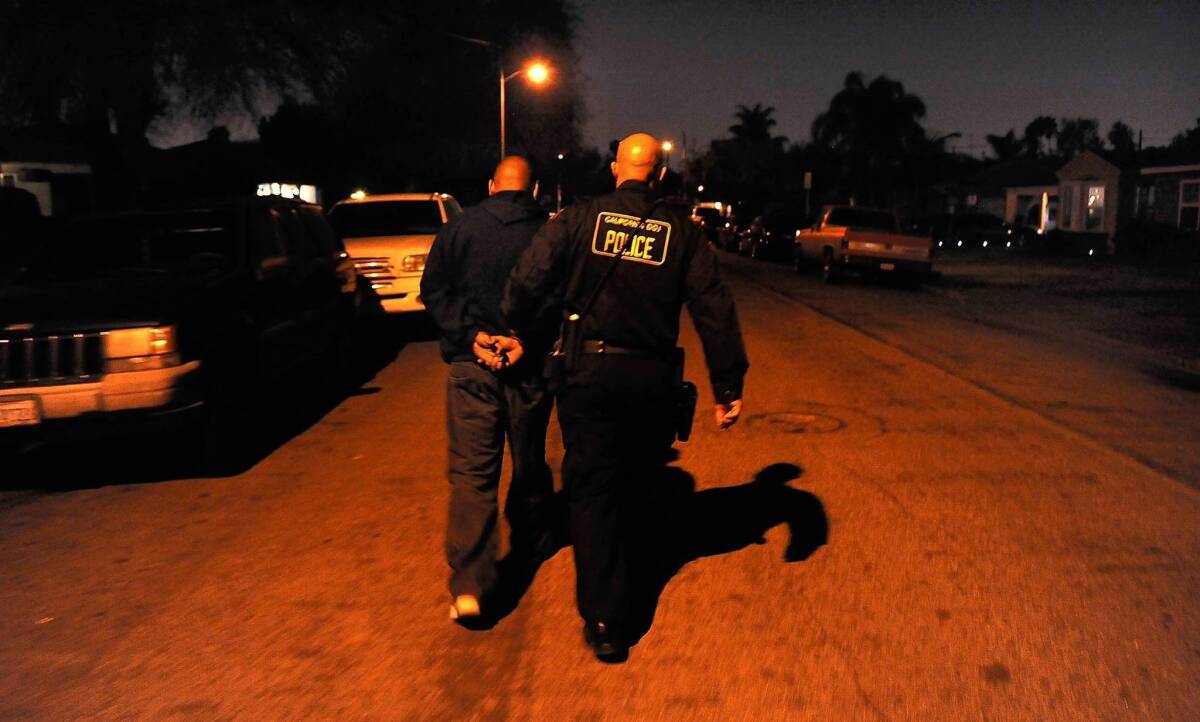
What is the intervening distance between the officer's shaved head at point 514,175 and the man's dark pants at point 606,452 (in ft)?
3.63

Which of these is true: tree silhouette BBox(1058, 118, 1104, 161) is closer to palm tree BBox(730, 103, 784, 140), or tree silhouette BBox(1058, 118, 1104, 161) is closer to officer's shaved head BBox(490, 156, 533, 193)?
palm tree BBox(730, 103, 784, 140)

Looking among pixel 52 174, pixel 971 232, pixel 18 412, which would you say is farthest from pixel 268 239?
pixel 971 232

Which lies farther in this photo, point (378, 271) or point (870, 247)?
point (870, 247)

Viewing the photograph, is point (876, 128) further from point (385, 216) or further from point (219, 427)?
point (219, 427)

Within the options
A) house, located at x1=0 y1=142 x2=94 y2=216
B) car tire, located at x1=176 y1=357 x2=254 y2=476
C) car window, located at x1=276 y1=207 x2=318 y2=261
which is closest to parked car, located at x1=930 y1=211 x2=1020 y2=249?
house, located at x1=0 y1=142 x2=94 y2=216

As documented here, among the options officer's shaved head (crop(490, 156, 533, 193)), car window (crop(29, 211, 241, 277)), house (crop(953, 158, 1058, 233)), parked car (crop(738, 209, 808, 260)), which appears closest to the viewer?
officer's shaved head (crop(490, 156, 533, 193))

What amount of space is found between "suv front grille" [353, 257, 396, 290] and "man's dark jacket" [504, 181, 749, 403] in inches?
386

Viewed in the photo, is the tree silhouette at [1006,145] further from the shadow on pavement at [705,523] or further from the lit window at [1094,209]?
the shadow on pavement at [705,523]

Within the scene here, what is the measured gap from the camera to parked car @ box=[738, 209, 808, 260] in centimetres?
3541

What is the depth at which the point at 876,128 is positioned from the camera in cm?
6178

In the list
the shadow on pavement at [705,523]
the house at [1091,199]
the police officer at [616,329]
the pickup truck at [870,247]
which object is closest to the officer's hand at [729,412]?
the police officer at [616,329]

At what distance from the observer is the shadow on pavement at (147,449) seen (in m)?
7.39

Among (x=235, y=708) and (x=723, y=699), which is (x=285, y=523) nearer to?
(x=235, y=708)

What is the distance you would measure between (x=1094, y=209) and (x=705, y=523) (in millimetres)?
40183
